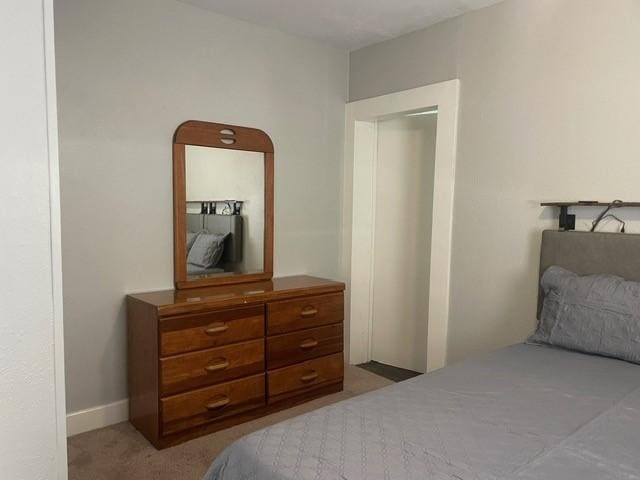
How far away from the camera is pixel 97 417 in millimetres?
2656

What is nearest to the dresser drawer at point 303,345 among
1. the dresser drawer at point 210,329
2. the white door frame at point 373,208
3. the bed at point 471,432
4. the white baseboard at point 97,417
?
the dresser drawer at point 210,329

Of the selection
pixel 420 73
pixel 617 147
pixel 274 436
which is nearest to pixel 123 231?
pixel 274 436

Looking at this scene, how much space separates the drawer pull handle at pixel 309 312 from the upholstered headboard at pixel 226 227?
21.4 inches

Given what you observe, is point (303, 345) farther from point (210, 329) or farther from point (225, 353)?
point (210, 329)

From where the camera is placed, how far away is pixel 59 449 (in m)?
1.69

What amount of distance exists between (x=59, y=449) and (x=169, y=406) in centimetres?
76

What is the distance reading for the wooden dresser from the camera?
8.01 feet

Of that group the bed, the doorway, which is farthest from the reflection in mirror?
the bed

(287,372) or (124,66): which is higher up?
(124,66)

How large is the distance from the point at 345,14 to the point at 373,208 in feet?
4.77

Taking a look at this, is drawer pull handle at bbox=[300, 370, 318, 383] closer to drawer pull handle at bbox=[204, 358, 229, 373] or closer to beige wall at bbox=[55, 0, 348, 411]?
drawer pull handle at bbox=[204, 358, 229, 373]

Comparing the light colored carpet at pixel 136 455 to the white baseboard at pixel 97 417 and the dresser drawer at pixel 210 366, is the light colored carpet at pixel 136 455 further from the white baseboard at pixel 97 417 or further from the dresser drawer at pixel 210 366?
the dresser drawer at pixel 210 366

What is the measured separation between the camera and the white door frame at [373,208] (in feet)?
Result: 9.89

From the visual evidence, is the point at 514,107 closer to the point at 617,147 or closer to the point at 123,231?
the point at 617,147
